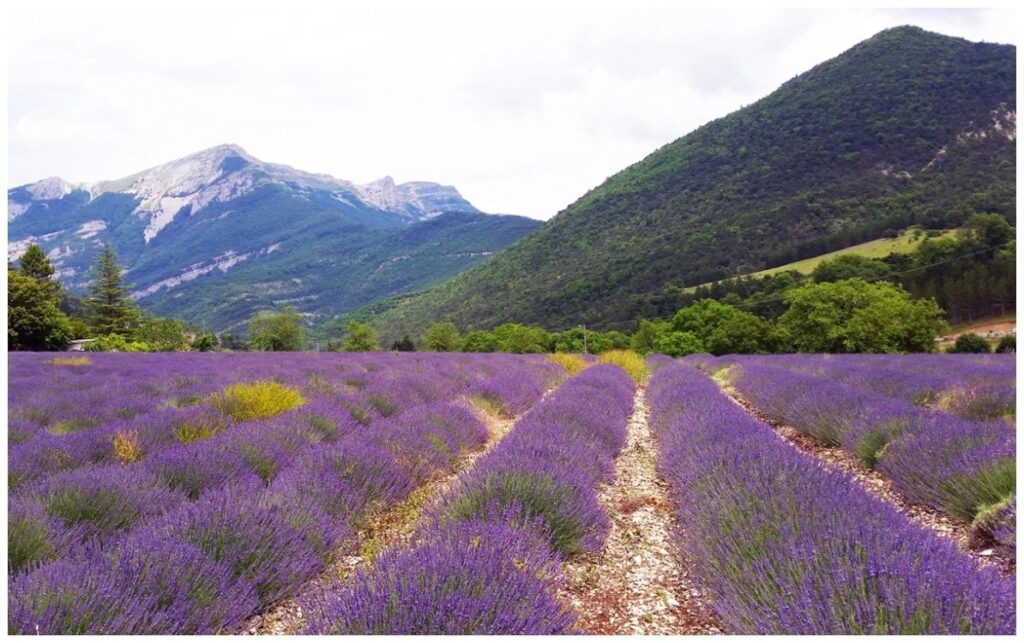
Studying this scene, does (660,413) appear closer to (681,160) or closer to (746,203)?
(746,203)

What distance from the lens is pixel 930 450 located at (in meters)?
3.97

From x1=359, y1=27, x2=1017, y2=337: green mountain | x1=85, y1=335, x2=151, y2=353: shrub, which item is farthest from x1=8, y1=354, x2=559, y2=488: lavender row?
x1=359, y1=27, x2=1017, y2=337: green mountain

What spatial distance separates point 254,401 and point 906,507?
673 centimetres

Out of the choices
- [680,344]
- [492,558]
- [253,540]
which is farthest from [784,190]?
[253,540]

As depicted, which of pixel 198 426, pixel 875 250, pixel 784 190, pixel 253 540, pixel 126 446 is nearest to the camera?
pixel 253 540

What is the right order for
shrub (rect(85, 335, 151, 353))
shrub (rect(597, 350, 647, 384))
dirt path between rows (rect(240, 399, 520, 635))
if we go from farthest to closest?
shrub (rect(85, 335, 151, 353))
shrub (rect(597, 350, 647, 384))
dirt path between rows (rect(240, 399, 520, 635))

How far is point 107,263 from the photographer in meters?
43.6

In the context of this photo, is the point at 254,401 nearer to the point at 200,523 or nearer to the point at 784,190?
the point at 200,523

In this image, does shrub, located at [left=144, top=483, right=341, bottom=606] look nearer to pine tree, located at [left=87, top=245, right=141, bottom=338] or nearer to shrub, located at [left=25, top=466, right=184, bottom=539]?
shrub, located at [left=25, top=466, right=184, bottom=539]

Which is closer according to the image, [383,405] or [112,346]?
[383,405]

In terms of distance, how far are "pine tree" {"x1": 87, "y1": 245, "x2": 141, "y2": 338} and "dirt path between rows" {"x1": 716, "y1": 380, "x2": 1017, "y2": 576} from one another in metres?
46.2

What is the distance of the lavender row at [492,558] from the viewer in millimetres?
1747

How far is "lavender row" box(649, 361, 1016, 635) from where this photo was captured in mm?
1595

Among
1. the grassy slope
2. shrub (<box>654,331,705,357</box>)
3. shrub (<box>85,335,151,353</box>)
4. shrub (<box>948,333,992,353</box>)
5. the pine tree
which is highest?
the grassy slope
